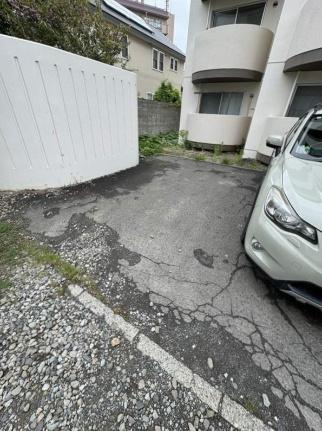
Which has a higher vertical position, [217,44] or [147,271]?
[217,44]

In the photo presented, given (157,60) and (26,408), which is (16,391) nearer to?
(26,408)

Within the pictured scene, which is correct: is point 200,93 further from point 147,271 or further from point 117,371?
point 117,371

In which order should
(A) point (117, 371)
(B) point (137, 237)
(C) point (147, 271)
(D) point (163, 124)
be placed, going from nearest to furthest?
(A) point (117, 371), (C) point (147, 271), (B) point (137, 237), (D) point (163, 124)

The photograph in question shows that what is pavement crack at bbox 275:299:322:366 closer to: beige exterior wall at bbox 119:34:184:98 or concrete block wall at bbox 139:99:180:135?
concrete block wall at bbox 139:99:180:135

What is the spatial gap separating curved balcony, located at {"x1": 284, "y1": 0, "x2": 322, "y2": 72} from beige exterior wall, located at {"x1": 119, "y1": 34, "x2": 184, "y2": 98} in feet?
28.2

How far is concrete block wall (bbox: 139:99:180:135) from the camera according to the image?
785cm

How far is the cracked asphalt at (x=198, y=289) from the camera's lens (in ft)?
4.12

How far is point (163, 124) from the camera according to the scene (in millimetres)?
9180

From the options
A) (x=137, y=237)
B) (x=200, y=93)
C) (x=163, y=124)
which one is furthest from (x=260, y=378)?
(x=163, y=124)

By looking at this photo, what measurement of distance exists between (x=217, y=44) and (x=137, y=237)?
7.27 meters

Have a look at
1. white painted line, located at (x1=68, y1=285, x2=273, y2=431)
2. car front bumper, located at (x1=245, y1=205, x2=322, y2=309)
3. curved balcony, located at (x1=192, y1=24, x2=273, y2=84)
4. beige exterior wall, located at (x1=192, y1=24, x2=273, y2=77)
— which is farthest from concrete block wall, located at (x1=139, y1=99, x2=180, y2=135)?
white painted line, located at (x1=68, y1=285, x2=273, y2=431)

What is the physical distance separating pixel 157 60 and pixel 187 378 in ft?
56.6

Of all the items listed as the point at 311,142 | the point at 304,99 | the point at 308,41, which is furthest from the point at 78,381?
the point at 304,99

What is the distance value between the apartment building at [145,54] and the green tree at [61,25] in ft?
19.9
